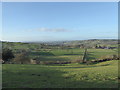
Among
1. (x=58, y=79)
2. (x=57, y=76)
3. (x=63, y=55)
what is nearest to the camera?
(x=58, y=79)

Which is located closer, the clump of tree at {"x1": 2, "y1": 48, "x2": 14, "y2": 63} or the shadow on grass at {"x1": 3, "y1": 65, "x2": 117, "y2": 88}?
the shadow on grass at {"x1": 3, "y1": 65, "x2": 117, "y2": 88}

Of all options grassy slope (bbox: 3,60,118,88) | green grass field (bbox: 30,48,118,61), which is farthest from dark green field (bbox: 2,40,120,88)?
green grass field (bbox: 30,48,118,61)

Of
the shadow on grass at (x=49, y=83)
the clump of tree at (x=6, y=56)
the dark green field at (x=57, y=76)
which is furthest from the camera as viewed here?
the clump of tree at (x=6, y=56)

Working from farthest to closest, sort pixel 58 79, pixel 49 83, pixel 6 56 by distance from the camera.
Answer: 1. pixel 6 56
2. pixel 58 79
3. pixel 49 83

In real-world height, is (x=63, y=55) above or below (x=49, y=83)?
below

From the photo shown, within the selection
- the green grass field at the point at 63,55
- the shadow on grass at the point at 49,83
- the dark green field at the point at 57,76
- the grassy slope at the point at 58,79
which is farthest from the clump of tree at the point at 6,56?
the shadow on grass at the point at 49,83

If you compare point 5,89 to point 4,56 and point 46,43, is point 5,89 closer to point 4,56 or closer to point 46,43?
point 4,56

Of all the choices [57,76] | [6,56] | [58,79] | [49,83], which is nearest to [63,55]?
[6,56]

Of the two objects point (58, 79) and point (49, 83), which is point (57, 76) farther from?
point (49, 83)

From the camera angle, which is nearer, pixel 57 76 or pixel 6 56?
pixel 57 76

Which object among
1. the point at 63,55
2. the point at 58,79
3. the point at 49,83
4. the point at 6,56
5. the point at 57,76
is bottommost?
the point at 63,55

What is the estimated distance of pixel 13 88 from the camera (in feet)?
18.9

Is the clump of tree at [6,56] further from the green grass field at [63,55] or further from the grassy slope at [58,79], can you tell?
the grassy slope at [58,79]

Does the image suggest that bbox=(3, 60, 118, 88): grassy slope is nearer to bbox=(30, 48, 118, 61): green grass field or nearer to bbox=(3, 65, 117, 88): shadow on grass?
bbox=(3, 65, 117, 88): shadow on grass
